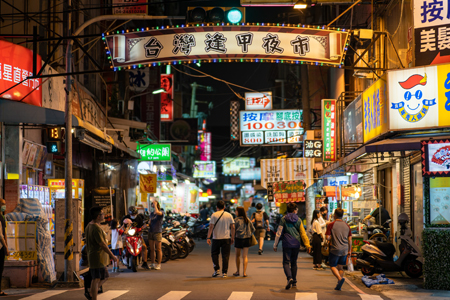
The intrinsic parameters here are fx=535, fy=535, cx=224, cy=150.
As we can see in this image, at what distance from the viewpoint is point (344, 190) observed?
19.7m

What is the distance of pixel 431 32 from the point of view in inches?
523

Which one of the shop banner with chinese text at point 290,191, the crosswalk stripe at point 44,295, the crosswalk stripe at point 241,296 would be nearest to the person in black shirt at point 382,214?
the shop banner with chinese text at point 290,191

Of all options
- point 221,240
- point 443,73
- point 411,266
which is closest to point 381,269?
point 411,266

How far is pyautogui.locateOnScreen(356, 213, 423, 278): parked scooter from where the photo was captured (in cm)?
1369

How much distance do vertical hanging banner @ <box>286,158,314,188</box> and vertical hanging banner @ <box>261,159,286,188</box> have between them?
10.6 inches

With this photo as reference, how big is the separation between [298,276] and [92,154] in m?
15.0

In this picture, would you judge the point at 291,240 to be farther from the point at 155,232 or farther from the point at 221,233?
the point at 155,232

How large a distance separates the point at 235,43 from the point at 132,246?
6.48 meters

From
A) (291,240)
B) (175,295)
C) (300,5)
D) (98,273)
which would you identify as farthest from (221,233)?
(300,5)

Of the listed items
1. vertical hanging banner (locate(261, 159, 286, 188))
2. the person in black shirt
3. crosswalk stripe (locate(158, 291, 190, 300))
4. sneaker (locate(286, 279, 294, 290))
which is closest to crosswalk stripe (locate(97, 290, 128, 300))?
crosswalk stripe (locate(158, 291, 190, 300))

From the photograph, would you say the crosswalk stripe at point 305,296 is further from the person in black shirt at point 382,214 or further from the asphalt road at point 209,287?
the person in black shirt at point 382,214

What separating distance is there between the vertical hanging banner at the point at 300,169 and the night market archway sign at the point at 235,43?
13.0 meters

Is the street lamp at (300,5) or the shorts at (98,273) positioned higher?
the street lamp at (300,5)

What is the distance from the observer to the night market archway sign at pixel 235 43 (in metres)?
13.2
